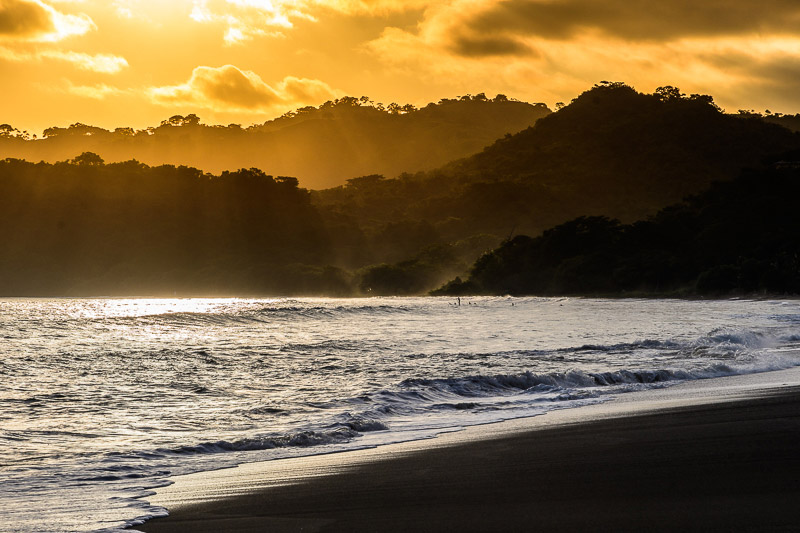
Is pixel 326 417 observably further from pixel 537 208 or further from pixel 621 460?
pixel 537 208

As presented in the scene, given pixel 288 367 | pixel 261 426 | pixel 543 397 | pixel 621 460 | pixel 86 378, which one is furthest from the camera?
pixel 288 367

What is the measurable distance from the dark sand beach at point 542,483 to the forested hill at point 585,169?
14231 cm

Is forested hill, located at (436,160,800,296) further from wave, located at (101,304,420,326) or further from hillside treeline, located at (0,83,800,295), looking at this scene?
wave, located at (101,304,420,326)

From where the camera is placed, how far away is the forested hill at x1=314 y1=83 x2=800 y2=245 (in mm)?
157250

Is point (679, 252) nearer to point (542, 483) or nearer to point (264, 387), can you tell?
point (264, 387)

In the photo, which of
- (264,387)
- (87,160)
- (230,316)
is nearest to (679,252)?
(230,316)

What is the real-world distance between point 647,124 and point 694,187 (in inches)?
998

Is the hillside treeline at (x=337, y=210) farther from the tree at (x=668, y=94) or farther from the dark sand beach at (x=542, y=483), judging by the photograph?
the dark sand beach at (x=542, y=483)

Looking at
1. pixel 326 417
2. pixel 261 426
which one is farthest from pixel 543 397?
pixel 261 426

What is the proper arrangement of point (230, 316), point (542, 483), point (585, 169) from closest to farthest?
point (542, 483), point (230, 316), point (585, 169)

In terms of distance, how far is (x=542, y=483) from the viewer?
21.7 ft

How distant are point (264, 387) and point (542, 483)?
9.13 meters

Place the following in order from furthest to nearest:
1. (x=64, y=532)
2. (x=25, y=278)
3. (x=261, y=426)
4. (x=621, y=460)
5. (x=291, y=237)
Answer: (x=291, y=237)
(x=25, y=278)
(x=261, y=426)
(x=621, y=460)
(x=64, y=532)

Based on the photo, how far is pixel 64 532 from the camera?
228 inches
